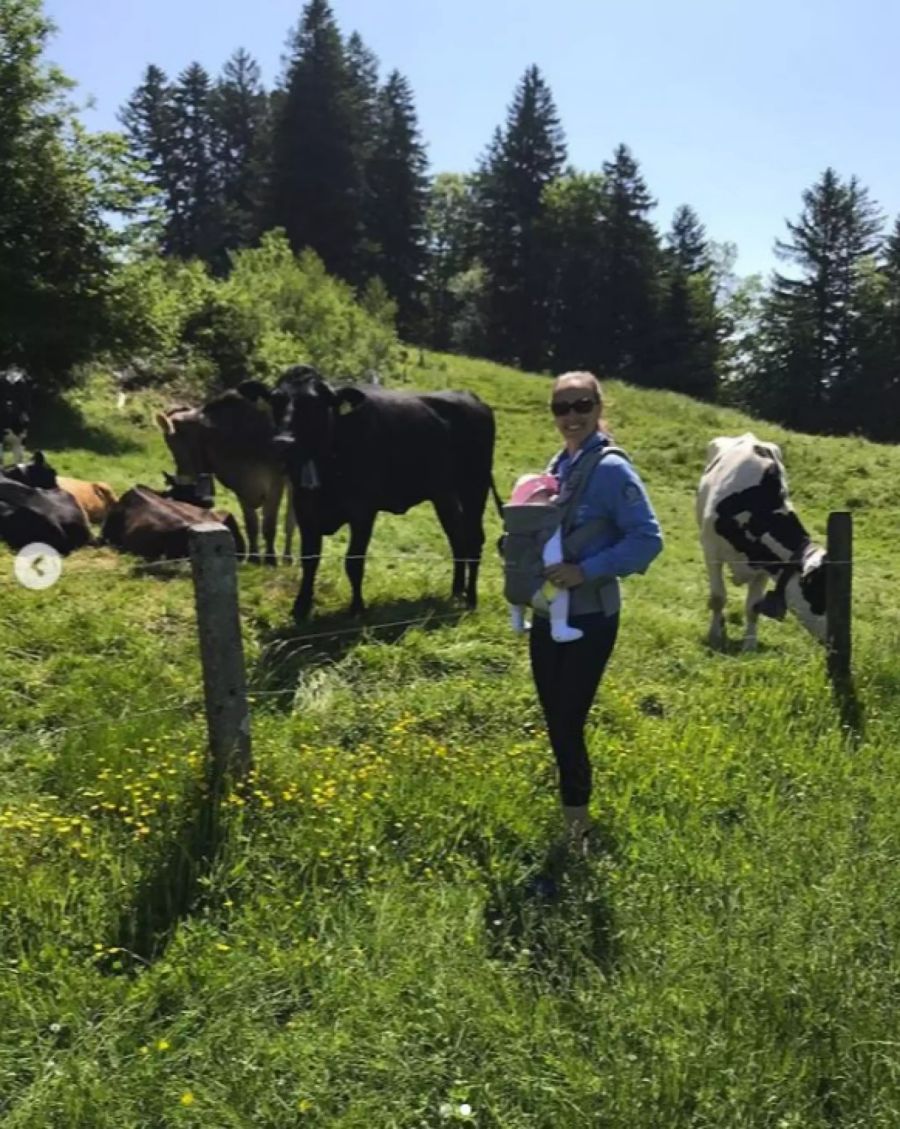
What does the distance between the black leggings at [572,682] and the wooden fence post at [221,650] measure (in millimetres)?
1315

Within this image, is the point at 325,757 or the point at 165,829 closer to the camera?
the point at 165,829

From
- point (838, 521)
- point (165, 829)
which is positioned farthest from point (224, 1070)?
point (838, 521)

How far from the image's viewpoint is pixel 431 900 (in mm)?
4047

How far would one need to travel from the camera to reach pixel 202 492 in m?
9.81

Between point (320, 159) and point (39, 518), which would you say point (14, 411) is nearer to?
point (39, 518)

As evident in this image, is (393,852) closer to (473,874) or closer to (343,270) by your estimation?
(473,874)

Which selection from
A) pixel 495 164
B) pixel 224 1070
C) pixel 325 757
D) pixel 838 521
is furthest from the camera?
pixel 495 164

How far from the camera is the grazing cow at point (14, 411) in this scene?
13045mm

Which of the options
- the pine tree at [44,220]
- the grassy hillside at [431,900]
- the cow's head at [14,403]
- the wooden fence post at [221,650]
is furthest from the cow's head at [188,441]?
the pine tree at [44,220]

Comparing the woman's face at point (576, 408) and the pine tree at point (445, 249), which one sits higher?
the pine tree at point (445, 249)

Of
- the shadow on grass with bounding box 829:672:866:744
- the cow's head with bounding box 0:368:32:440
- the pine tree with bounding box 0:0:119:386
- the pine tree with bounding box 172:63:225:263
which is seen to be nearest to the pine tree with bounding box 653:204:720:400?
the pine tree with bounding box 172:63:225:263

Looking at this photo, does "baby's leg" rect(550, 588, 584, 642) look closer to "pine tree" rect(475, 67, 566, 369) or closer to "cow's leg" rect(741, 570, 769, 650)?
"cow's leg" rect(741, 570, 769, 650)

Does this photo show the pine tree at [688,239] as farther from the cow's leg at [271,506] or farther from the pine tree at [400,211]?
the cow's leg at [271,506]

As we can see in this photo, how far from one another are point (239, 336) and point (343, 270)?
33181 mm
